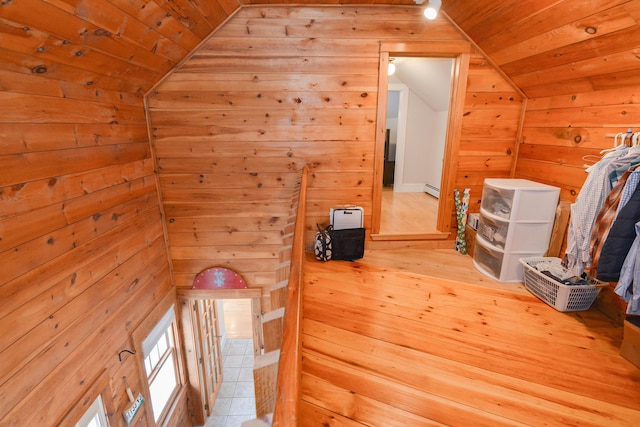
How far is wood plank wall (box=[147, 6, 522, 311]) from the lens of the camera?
252cm

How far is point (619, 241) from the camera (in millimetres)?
1430

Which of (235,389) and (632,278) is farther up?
(632,278)

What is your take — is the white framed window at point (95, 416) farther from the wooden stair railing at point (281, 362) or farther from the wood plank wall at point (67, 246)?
the wooden stair railing at point (281, 362)

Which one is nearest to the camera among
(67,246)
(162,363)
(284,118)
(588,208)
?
(588,208)

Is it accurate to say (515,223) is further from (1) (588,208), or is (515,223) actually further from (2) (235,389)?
(2) (235,389)

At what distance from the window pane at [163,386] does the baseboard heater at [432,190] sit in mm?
4085

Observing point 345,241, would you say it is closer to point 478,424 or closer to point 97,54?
point 478,424

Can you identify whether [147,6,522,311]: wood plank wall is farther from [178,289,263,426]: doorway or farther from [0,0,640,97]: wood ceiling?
[178,289,263,426]: doorway

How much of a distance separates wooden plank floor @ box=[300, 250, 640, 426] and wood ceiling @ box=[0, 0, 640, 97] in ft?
4.84

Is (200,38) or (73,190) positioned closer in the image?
(73,190)

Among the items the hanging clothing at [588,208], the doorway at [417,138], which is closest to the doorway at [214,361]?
the doorway at [417,138]

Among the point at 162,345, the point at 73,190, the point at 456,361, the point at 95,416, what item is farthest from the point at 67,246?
the point at 456,361

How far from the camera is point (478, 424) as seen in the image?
49.1 inches

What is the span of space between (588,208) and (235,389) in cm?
442
